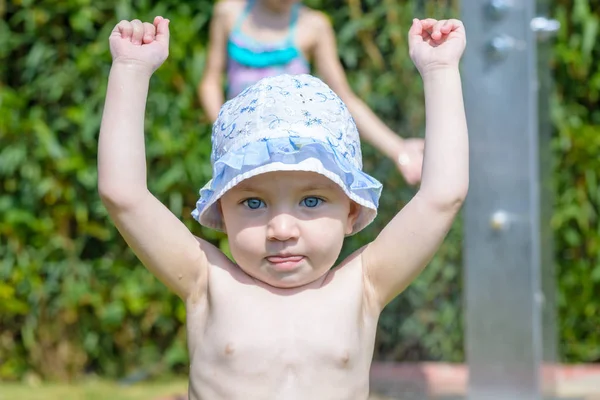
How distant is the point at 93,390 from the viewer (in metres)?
5.54

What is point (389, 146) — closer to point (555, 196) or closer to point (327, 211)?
point (555, 196)

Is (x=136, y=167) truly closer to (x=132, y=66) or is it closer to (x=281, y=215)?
(x=132, y=66)

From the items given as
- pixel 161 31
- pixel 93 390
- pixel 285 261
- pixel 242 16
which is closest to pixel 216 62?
pixel 242 16

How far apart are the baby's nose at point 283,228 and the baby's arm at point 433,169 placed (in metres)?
0.23

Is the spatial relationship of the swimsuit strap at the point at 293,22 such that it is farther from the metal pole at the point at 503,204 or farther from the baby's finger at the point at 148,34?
the baby's finger at the point at 148,34

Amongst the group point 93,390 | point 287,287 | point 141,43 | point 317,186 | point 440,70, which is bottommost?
point 93,390

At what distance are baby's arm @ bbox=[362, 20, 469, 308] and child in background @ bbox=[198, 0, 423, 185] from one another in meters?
1.79

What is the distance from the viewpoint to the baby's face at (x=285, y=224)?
233cm

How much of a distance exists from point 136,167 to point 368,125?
6.98ft

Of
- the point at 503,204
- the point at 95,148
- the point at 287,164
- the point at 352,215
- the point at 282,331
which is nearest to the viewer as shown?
the point at 287,164

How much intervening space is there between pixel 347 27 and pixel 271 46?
117 centimetres

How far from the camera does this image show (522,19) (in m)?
4.19

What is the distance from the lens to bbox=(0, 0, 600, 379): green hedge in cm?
545

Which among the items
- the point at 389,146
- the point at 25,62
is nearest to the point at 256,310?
the point at 389,146
